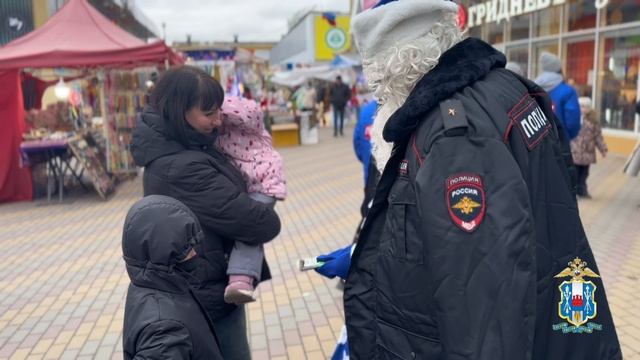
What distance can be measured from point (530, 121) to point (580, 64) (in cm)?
1263

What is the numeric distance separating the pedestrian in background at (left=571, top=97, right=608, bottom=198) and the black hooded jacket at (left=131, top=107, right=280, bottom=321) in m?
6.55

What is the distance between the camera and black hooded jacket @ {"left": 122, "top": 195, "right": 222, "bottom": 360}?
171 centimetres

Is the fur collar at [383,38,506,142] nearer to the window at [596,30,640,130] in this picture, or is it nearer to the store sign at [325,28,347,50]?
the window at [596,30,640,130]

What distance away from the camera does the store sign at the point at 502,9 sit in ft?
38.8

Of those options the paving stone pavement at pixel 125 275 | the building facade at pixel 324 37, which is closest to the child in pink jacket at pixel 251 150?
the paving stone pavement at pixel 125 275

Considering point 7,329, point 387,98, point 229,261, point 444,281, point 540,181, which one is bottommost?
point 7,329

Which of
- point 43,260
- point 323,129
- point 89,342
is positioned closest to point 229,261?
point 89,342

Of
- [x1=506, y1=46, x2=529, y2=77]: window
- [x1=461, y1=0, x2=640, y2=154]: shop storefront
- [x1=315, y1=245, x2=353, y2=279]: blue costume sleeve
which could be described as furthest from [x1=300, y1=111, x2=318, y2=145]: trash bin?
[x1=315, y1=245, x2=353, y2=279]: blue costume sleeve

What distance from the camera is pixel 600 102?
12.1 metres

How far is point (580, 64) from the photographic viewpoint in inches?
499

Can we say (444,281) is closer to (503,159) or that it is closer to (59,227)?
(503,159)

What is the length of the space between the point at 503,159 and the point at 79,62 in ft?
28.3

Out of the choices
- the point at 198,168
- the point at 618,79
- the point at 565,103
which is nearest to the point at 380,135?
the point at 198,168

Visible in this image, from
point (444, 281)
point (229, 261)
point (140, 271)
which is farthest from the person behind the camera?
point (229, 261)
